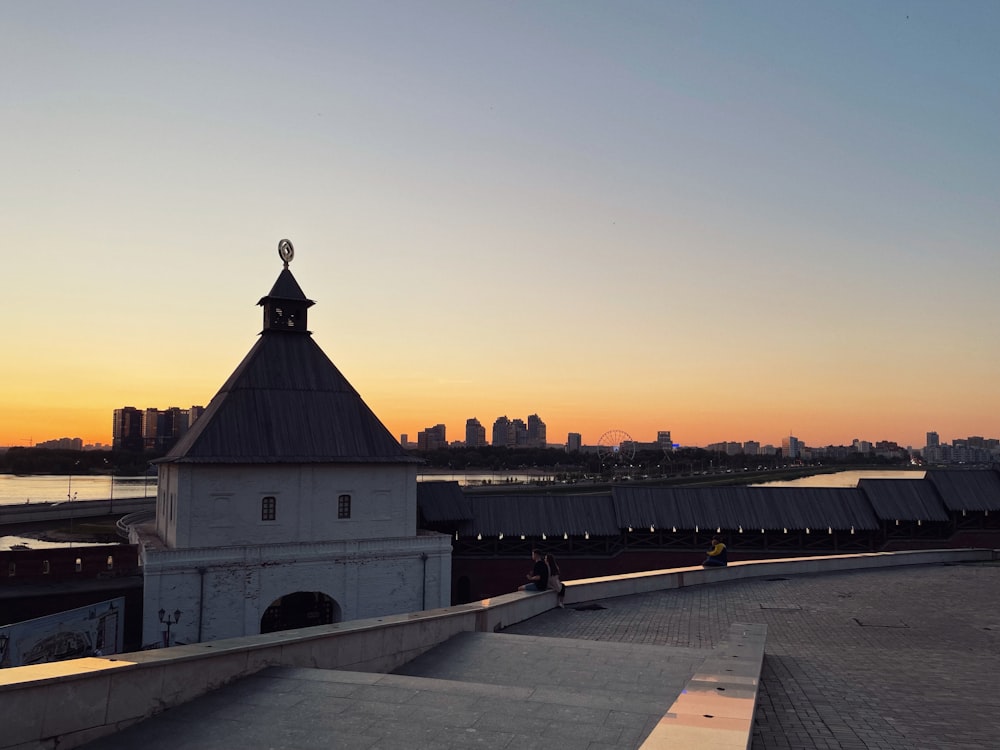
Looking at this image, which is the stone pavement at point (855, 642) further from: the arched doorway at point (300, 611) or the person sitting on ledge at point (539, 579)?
the arched doorway at point (300, 611)

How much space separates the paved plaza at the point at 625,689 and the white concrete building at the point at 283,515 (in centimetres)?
1742

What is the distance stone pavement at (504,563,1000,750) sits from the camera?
7.98 m

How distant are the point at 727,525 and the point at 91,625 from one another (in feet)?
89.8

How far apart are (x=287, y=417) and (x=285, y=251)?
972cm

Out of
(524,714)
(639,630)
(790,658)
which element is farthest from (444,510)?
(524,714)

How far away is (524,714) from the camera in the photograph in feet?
21.7

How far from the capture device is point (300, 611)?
3195 centimetres

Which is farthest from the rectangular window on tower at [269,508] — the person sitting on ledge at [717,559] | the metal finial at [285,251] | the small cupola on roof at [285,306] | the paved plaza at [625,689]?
the paved plaza at [625,689]

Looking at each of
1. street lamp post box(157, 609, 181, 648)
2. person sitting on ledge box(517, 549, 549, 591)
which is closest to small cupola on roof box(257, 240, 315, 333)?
street lamp post box(157, 609, 181, 648)

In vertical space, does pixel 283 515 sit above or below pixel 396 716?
below

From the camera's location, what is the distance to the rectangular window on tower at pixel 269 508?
3092cm

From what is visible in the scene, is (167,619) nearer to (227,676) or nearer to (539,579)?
(539,579)

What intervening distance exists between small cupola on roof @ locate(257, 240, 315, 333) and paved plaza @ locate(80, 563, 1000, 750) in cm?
2399

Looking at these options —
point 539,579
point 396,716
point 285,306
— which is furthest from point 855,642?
point 285,306
